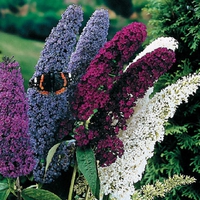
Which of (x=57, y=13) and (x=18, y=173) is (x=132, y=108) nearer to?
(x=18, y=173)

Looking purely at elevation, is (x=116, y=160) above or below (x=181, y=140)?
below

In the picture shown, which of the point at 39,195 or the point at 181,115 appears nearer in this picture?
the point at 39,195

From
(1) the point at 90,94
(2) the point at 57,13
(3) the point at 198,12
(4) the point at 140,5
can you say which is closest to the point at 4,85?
(1) the point at 90,94

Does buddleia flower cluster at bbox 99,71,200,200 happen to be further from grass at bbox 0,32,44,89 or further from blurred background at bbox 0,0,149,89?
blurred background at bbox 0,0,149,89

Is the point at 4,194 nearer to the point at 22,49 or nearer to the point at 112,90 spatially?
the point at 112,90

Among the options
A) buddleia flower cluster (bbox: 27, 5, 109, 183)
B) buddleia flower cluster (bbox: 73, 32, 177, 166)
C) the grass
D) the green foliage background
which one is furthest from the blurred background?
buddleia flower cluster (bbox: 73, 32, 177, 166)

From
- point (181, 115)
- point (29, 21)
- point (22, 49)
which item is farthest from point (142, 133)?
point (29, 21)
